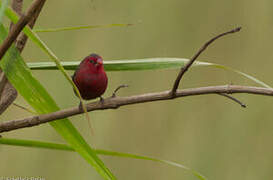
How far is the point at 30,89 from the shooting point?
0.94 m

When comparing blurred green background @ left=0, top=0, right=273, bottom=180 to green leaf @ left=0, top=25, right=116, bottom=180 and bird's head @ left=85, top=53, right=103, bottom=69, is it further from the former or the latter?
green leaf @ left=0, top=25, right=116, bottom=180

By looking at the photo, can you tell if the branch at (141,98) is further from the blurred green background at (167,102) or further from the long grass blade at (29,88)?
the blurred green background at (167,102)

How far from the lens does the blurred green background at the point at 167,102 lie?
1995mm

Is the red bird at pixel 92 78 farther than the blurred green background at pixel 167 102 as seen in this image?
No

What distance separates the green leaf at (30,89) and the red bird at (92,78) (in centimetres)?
57

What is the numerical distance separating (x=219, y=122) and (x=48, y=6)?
874 millimetres

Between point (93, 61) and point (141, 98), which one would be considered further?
point (93, 61)

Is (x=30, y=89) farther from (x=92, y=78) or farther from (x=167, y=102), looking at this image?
(x=167, y=102)

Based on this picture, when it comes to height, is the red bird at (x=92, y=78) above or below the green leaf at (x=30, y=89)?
below

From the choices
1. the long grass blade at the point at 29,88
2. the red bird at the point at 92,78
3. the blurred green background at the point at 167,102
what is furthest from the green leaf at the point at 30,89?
the blurred green background at the point at 167,102

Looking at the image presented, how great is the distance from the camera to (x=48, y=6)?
2285 mm

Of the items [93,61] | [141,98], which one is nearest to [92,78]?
[93,61]

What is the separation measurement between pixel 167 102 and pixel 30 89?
1.23 metres

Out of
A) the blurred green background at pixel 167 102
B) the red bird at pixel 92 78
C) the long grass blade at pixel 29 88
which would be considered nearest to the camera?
the long grass blade at pixel 29 88
